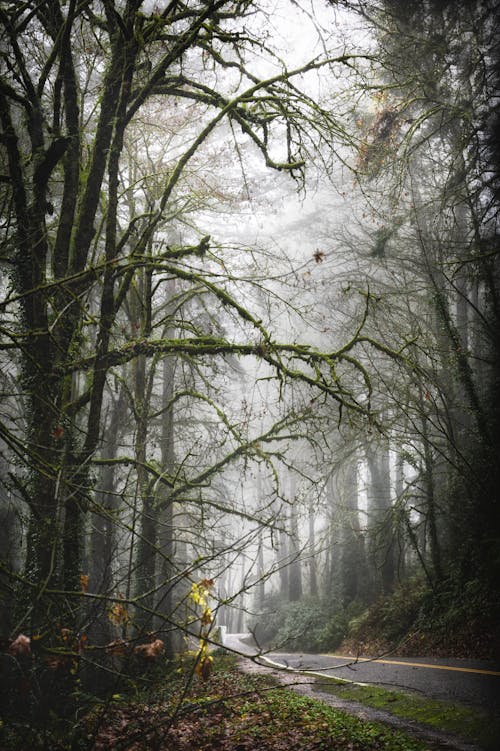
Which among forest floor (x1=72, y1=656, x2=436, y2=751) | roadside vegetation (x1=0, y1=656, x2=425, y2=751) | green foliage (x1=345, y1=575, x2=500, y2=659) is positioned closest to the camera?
roadside vegetation (x1=0, y1=656, x2=425, y2=751)

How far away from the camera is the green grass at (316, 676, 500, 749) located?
4.63 meters

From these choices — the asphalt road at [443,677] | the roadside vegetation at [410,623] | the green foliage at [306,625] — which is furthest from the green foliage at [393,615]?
the asphalt road at [443,677]

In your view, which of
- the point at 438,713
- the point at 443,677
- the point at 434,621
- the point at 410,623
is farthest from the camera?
the point at 410,623

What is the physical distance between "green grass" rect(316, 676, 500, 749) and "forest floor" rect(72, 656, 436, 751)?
0.45 metres

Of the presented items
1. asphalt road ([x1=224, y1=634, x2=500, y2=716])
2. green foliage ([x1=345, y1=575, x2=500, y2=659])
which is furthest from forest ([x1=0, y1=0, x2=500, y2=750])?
asphalt road ([x1=224, y1=634, x2=500, y2=716])

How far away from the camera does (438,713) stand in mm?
5484

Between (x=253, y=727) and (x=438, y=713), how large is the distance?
2108 mm

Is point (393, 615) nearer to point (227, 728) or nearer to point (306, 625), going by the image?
point (306, 625)

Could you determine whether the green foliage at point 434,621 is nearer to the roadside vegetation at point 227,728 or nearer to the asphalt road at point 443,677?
the asphalt road at point 443,677

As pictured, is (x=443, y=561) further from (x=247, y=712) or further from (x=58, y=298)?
(x=58, y=298)

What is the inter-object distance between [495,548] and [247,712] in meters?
6.05

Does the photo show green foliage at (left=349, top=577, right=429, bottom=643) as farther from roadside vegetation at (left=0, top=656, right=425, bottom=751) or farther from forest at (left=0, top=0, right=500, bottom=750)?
roadside vegetation at (left=0, top=656, right=425, bottom=751)

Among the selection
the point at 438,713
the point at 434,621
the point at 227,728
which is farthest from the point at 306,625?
the point at 438,713

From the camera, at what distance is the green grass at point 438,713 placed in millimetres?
4633
